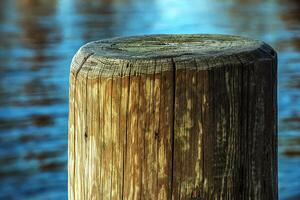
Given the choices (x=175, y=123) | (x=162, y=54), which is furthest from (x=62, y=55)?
(x=175, y=123)

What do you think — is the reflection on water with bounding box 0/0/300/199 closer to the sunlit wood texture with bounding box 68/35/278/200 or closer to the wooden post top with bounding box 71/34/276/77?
the wooden post top with bounding box 71/34/276/77

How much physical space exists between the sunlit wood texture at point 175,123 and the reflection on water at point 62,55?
501 centimetres

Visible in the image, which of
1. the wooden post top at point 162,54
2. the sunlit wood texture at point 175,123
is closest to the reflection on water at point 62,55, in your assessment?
the wooden post top at point 162,54

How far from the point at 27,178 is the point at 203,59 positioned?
568 centimetres

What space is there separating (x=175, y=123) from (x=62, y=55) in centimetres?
1207

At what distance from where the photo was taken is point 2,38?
16.8 m

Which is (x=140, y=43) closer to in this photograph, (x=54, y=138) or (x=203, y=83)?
(x=203, y=83)

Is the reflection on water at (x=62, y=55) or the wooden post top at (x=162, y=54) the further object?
the reflection on water at (x=62, y=55)

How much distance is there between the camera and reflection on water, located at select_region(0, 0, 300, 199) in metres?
7.72

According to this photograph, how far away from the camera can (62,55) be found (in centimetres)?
1391

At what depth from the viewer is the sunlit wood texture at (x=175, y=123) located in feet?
6.40

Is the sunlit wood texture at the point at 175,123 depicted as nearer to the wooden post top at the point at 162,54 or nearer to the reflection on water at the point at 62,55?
the wooden post top at the point at 162,54

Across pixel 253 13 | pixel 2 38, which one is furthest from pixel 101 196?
pixel 253 13

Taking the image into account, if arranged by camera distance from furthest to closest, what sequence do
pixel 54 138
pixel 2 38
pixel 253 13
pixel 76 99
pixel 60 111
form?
pixel 253 13 < pixel 2 38 < pixel 60 111 < pixel 54 138 < pixel 76 99
